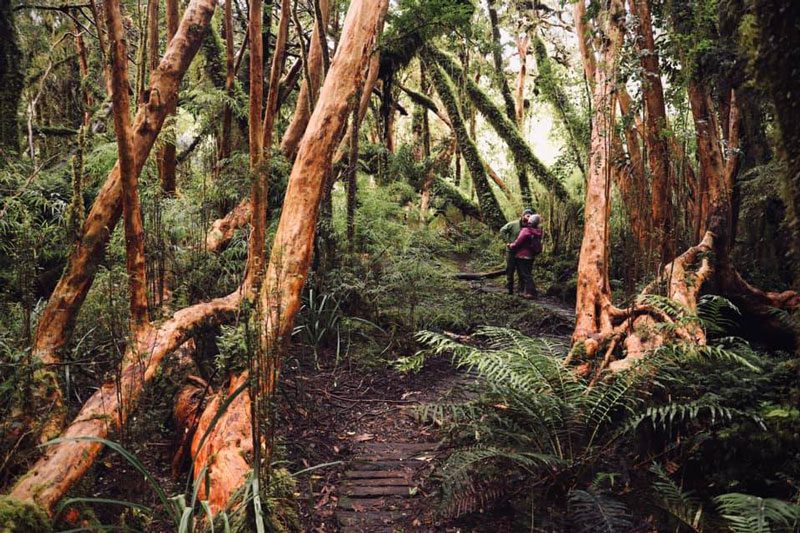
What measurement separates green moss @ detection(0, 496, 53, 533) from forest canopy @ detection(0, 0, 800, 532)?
1cm

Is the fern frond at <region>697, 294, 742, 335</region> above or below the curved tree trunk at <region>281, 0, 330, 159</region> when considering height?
below

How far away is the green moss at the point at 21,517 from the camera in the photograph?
2164mm

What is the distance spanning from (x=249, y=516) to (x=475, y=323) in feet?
18.6

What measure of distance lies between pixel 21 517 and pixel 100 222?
2454mm

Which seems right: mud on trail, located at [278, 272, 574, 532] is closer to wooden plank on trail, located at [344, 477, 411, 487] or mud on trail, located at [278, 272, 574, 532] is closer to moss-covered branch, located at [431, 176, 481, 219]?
wooden plank on trail, located at [344, 477, 411, 487]

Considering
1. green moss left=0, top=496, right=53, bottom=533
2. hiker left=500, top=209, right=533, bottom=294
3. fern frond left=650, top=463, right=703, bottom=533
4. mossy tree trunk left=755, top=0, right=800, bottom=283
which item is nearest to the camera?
mossy tree trunk left=755, top=0, right=800, bottom=283

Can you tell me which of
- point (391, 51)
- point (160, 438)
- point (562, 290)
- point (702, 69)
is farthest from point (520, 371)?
point (391, 51)

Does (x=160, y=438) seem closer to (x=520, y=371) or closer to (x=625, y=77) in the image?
(x=520, y=371)

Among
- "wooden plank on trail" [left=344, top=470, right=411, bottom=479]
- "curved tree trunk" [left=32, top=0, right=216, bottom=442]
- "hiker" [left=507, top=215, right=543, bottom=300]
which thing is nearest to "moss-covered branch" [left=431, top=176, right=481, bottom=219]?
"hiker" [left=507, top=215, right=543, bottom=300]

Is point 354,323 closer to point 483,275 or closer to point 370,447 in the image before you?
point 370,447

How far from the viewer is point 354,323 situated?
632cm

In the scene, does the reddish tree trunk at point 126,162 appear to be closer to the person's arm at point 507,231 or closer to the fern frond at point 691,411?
the fern frond at point 691,411

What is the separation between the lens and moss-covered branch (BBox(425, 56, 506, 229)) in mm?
12477

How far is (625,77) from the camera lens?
5609mm
